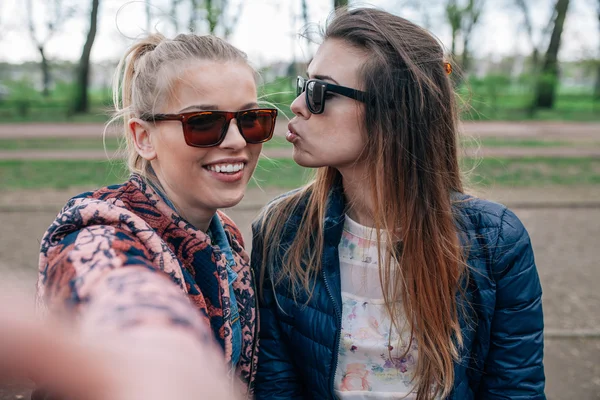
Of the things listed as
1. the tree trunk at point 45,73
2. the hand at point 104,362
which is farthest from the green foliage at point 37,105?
the hand at point 104,362

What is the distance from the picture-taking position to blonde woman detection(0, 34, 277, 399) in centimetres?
88

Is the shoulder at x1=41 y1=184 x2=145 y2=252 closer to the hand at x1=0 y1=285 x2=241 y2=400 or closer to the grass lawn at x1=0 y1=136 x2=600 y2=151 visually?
the hand at x1=0 y1=285 x2=241 y2=400

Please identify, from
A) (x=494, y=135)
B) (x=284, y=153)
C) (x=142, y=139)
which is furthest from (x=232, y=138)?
(x=494, y=135)

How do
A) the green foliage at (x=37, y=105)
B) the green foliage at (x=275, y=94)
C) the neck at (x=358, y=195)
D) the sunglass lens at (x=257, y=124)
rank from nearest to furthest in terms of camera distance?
the sunglass lens at (x=257, y=124)
the neck at (x=358, y=195)
the green foliage at (x=275, y=94)
the green foliage at (x=37, y=105)

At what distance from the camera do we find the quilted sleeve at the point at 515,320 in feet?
6.42

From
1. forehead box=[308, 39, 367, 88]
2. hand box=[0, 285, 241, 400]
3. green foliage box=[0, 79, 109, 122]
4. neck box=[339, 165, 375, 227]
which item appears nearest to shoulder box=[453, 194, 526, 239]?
neck box=[339, 165, 375, 227]

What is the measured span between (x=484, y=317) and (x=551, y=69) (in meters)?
22.1

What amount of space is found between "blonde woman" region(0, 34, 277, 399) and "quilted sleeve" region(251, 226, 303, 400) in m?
0.12

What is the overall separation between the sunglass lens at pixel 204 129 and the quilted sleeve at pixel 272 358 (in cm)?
72

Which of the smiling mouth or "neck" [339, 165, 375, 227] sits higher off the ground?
the smiling mouth

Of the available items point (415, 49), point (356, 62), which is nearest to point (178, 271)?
point (356, 62)

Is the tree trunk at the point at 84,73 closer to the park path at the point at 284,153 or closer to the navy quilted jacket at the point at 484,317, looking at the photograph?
the park path at the point at 284,153

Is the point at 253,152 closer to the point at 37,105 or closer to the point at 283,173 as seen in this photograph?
the point at 283,173

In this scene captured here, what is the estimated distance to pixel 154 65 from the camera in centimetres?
179
